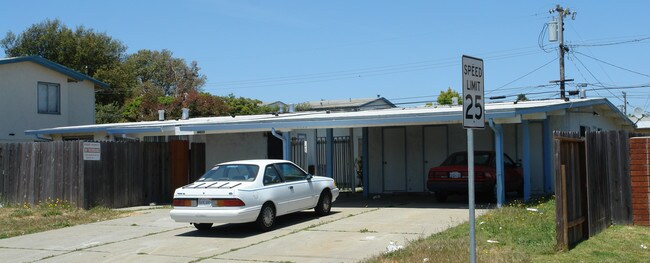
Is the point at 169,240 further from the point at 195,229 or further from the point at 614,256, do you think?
the point at 614,256

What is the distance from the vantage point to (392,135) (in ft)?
72.8

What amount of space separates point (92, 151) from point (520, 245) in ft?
38.4

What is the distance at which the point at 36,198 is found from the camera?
18.3 meters

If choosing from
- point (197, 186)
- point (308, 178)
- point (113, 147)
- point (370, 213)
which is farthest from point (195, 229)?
point (113, 147)

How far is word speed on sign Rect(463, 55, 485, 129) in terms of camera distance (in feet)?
24.0

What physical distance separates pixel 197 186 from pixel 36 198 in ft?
24.0

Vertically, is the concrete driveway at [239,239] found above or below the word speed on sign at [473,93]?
below

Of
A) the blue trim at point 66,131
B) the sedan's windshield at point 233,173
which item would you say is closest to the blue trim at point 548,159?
the sedan's windshield at point 233,173

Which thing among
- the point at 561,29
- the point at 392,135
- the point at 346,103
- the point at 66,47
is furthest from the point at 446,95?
the point at 392,135

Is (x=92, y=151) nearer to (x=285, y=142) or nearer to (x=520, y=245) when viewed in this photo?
(x=285, y=142)

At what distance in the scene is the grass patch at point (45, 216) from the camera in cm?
1495

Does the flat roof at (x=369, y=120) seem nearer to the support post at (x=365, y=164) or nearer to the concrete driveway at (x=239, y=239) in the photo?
the concrete driveway at (x=239, y=239)

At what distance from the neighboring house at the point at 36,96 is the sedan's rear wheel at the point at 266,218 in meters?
16.2

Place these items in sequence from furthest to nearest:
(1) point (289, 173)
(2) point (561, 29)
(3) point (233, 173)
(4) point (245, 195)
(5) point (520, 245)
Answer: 1. (2) point (561, 29)
2. (1) point (289, 173)
3. (3) point (233, 173)
4. (4) point (245, 195)
5. (5) point (520, 245)
